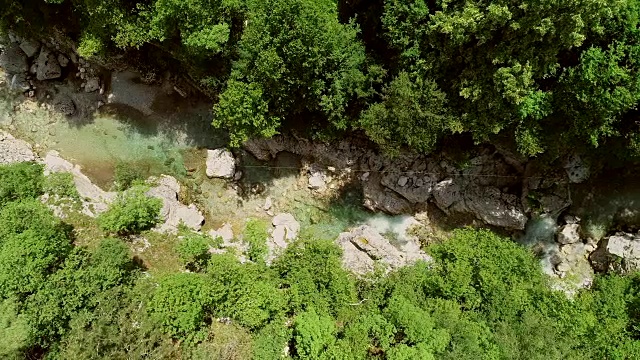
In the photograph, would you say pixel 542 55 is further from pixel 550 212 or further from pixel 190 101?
pixel 190 101

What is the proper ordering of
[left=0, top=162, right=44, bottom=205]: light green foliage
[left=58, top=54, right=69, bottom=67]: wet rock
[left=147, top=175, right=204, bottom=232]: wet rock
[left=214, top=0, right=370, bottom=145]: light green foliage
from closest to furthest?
[left=214, top=0, right=370, bottom=145]: light green foliage, [left=0, top=162, right=44, bottom=205]: light green foliage, [left=147, top=175, right=204, bottom=232]: wet rock, [left=58, top=54, right=69, bottom=67]: wet rock

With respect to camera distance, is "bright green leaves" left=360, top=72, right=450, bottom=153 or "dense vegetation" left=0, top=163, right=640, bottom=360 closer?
"dense vegetation" left=0, top=163, right=640, bottom=360

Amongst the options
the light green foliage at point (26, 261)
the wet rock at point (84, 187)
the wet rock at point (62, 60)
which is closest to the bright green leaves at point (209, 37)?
the wet rock at point (84, 187)

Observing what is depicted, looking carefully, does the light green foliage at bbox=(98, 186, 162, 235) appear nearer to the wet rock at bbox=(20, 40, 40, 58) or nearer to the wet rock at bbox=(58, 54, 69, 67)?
the wet rock at bbox=(58, 54, 69, 67)

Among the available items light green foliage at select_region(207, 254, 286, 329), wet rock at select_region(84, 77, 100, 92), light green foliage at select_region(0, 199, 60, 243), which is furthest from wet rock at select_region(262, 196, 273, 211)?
A: wet rock at select_region(84, 77, 100, 92)

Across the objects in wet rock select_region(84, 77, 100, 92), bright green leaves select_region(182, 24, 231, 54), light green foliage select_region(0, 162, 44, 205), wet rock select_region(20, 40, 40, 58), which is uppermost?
bright green leaves select_region(182, 24, 231, 54)

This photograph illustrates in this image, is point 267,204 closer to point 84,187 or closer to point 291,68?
point 291,68

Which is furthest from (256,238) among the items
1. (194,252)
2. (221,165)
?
(221,165)
